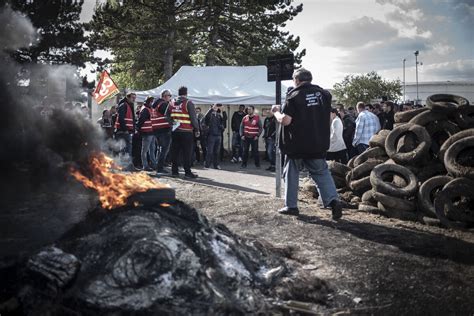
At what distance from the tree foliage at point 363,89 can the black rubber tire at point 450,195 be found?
1733 inches

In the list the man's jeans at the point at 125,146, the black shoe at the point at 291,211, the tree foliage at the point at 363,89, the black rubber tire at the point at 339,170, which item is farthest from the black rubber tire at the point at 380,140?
the tree foliage at the point at 363,89

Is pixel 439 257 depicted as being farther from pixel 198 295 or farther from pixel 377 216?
pixel 198 295

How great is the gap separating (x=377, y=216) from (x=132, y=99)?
7581 millimetres

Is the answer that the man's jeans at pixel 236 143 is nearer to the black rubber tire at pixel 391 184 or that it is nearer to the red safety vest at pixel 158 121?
the red safety vest at pixel 158 121

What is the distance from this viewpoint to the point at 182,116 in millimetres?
10562

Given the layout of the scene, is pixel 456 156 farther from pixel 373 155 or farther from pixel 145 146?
pixel 145 146

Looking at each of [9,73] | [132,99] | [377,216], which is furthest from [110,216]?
[132,99]

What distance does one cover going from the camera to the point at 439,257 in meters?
4.73

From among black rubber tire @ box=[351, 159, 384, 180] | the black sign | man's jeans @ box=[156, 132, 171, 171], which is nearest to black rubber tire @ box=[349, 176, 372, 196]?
black rubber tire @ box=[351, 159, 384, 180]

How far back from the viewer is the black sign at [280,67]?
8172 mm

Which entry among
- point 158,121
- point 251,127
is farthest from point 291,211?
point 251,127

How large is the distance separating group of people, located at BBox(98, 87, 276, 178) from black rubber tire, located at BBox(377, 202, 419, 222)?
498 cm

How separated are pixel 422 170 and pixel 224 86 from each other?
11.1 meters

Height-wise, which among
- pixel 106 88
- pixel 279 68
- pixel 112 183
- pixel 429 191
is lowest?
pixel 429 191
